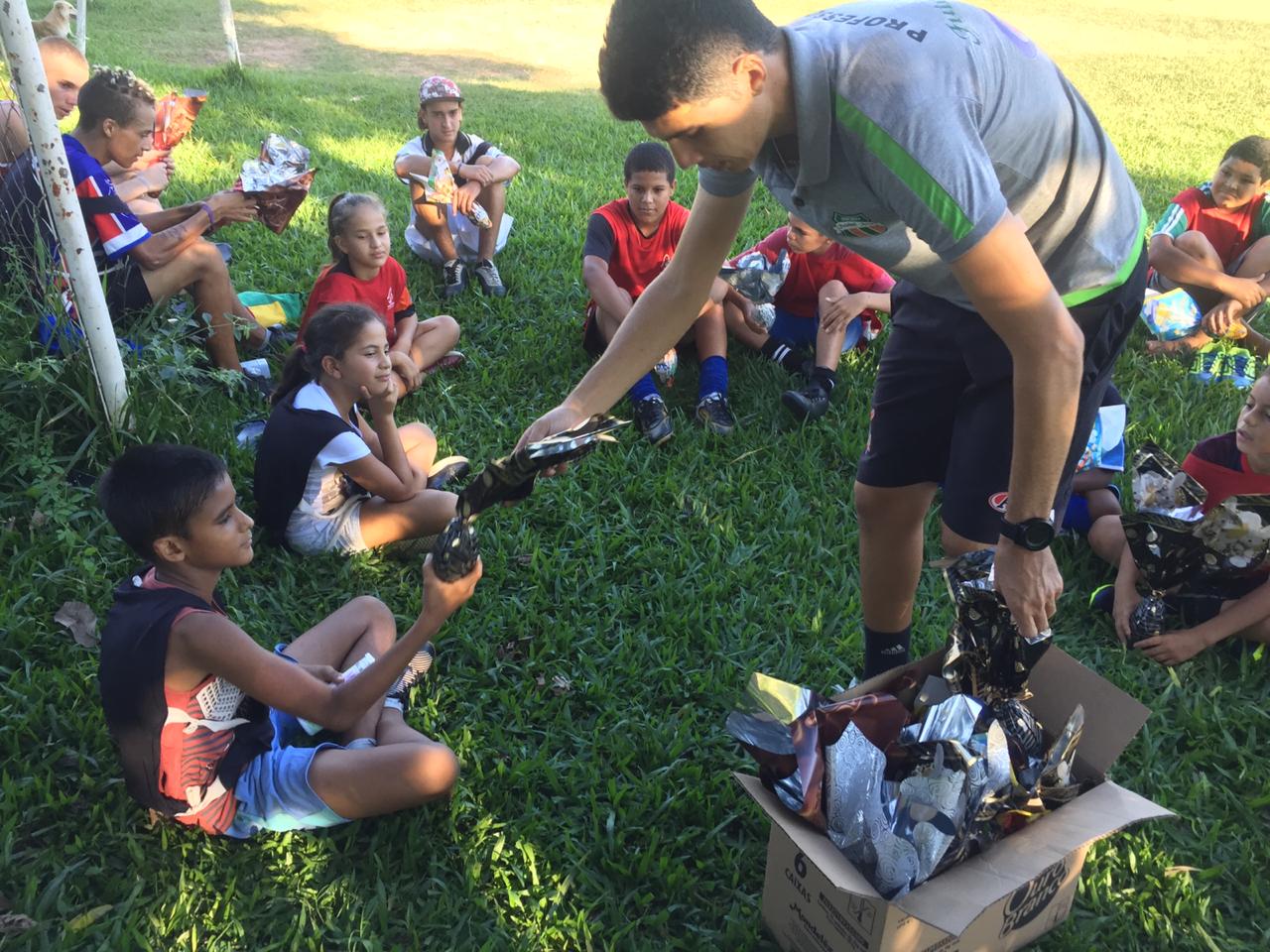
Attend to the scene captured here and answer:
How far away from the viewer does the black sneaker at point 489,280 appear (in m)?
5.08

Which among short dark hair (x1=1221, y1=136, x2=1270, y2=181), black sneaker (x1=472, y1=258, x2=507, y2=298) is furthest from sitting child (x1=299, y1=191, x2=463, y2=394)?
short dark hair (x1=1221, y1=136, x2=1270, y2=181)

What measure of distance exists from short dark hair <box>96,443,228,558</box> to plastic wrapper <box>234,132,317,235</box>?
2.25 m

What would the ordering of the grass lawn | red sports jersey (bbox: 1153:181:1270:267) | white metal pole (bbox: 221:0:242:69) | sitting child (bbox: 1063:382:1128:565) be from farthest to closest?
white metal pole (bbox: 221:0:242:69), red sports jersey (bbox: 1153:181:1270:267), sitting child (bbox: 1063:382:1128:565), the grass lawn

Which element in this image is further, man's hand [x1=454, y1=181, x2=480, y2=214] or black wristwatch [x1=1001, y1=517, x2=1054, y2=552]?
man's hand [x1=454, y1=181, x2=480, y2=214]

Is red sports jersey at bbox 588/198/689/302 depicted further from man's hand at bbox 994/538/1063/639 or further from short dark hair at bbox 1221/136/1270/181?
man's hand at bbox 994/538/1063/639

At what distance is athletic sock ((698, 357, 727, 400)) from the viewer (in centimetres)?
418

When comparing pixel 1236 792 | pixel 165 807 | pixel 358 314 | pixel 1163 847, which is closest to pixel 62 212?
pixel 358 314

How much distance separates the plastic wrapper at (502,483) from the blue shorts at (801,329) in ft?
9.07

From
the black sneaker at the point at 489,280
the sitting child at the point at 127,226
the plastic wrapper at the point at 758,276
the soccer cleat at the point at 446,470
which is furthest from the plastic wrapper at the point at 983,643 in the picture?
the black sneaker at the point at 489,280

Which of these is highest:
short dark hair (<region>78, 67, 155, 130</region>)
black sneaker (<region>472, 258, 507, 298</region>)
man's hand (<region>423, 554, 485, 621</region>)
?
short dark hair (<region>78, 67, 155, 130</region>)

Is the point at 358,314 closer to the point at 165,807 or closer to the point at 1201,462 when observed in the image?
the point at 165,807

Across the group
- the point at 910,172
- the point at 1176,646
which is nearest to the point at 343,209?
the point at 910,172

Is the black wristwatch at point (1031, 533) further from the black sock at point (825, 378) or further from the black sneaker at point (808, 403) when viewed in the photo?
the black sock at point (825, 378)

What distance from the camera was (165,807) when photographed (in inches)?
84.1
